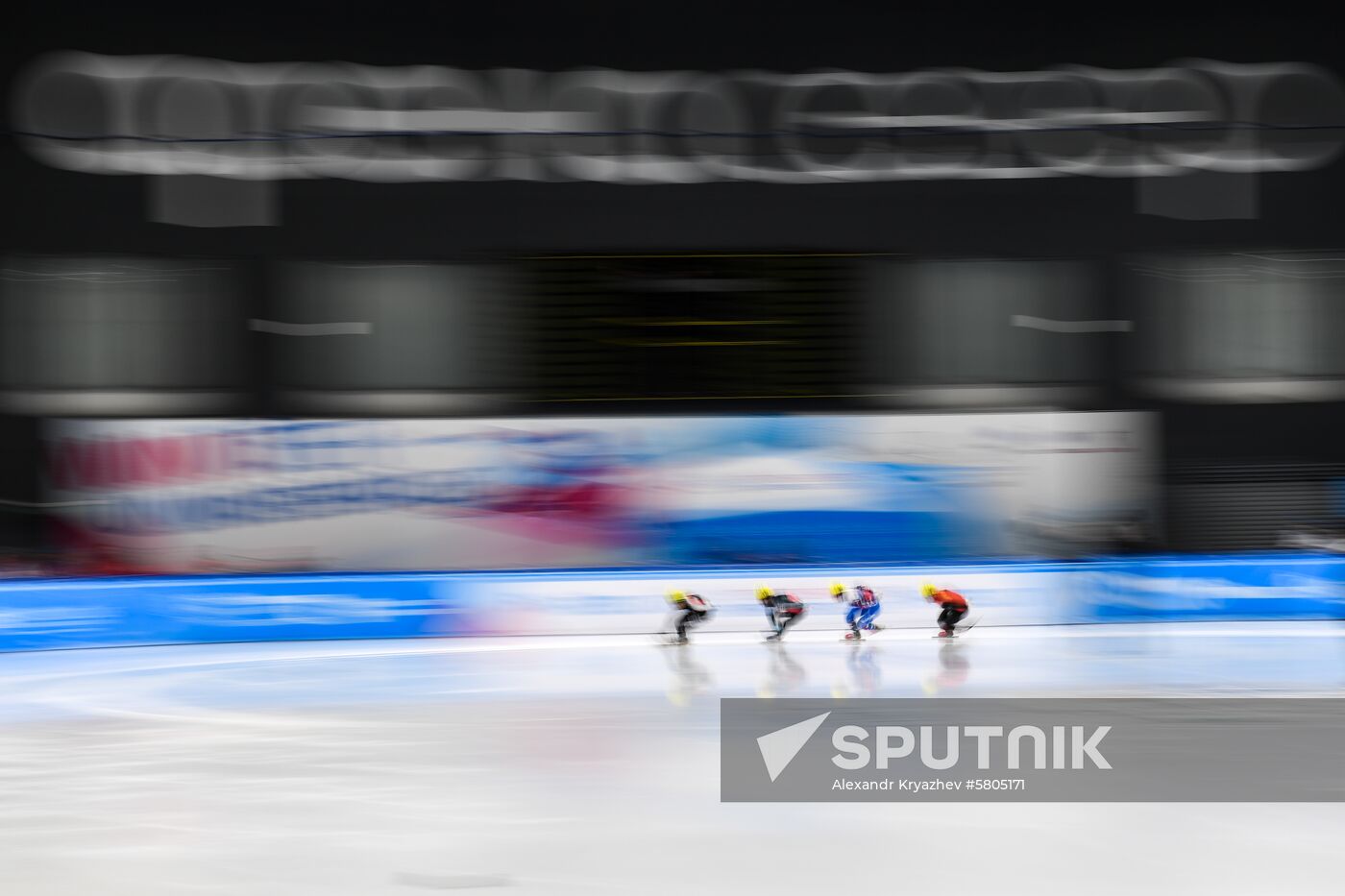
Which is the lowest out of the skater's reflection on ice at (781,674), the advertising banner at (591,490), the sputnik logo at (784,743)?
the skater's reflection on ice at (781,674)

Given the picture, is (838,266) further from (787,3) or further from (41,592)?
(41,592)

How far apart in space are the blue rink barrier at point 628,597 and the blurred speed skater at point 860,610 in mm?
292

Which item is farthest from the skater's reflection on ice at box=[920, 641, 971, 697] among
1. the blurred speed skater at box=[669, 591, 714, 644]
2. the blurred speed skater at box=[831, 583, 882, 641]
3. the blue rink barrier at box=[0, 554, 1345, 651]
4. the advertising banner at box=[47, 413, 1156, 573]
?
the blurred speed skater at box=[669, 591, 714, 644]

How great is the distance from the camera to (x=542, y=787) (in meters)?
4.13

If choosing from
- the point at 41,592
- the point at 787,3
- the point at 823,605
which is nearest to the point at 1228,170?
the point at 787,3

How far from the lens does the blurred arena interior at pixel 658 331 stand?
22.7 ft

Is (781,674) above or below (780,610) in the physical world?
below

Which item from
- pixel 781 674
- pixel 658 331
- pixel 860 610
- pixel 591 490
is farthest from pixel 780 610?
pixel 658 331

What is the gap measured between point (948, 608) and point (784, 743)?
101 inches

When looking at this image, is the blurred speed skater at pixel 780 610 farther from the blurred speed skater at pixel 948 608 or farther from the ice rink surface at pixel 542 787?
the blurred speed skater at pixel 948 608

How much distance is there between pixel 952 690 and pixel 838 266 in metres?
2.57

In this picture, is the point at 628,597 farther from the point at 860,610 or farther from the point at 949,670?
the point at 949,670

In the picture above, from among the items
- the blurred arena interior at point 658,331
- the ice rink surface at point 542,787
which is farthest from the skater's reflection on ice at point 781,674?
the blurred arena interior at point 658,331

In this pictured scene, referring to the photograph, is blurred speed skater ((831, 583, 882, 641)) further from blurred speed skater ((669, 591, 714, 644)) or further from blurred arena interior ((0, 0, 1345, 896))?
blurred speed skater ((669, 591, 714, 644))
